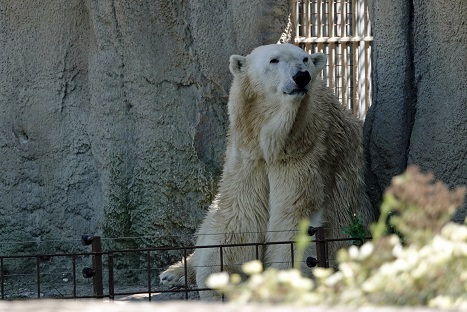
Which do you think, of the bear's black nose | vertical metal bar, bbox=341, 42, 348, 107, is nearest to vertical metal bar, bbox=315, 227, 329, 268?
the bear's black nose

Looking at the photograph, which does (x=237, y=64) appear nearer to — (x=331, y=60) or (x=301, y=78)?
(x=301, y=78)

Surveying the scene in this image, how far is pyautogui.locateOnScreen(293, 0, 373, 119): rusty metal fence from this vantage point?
1103cm

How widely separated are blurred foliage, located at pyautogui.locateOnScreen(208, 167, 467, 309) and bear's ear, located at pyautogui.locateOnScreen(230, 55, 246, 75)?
424 cm

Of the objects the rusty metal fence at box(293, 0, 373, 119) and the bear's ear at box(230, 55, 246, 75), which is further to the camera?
the rusty metal fence at box(293, 0, 373, 119)

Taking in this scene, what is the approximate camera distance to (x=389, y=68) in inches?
294

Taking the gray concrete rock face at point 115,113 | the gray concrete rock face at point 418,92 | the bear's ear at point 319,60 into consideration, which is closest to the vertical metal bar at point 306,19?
the gray concrete rock face at point 418,92

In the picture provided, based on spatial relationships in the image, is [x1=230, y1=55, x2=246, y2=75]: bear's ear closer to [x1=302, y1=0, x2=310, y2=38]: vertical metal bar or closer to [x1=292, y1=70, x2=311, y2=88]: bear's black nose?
[x1=292, y1=70, x2=311, y2=88]: bear's black nose

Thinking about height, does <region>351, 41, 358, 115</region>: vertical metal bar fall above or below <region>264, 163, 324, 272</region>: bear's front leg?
above

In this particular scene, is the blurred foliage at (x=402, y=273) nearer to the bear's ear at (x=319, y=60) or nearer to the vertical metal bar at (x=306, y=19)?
the bear's ear at (x=319, y=60)

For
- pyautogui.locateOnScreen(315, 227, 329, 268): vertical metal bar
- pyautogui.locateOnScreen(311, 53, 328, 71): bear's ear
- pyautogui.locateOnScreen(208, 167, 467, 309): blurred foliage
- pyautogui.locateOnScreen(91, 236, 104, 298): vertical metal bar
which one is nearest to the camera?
pyautogui.locateOnScreen(208, 167, 467, 309): blurred foliage

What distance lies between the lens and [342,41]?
36.4 ft

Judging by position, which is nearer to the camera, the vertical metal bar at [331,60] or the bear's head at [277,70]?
the bear's head at [277,70]

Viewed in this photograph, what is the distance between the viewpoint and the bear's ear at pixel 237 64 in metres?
6.93

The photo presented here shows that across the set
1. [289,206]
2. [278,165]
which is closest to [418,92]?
[278,165]
